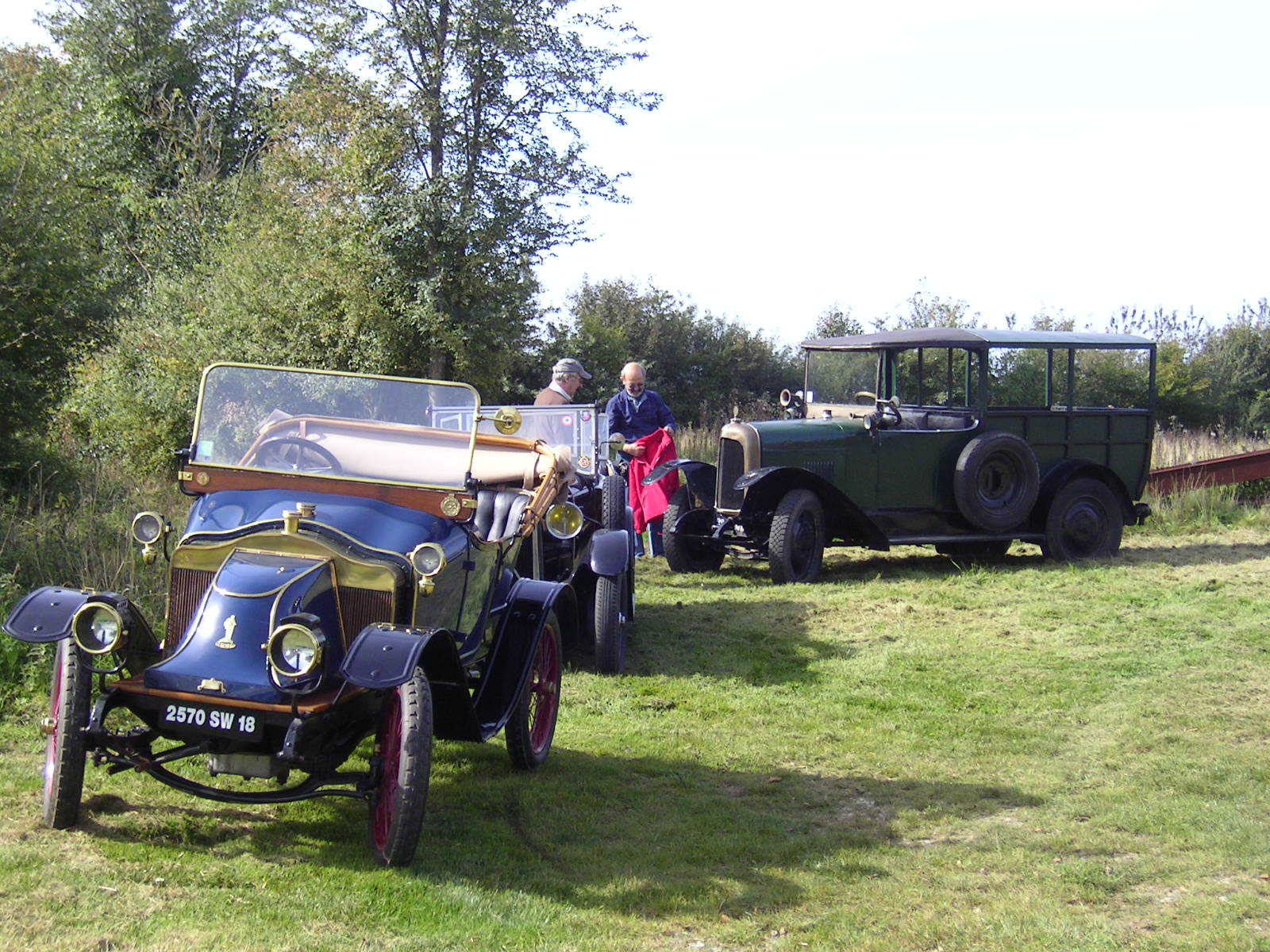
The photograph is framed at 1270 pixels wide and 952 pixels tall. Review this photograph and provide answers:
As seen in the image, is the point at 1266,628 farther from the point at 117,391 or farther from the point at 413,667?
the point at 117,391

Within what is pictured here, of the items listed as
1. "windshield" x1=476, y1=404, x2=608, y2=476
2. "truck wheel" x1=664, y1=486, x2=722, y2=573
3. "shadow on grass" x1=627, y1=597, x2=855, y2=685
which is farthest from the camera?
"truck wheel" x1=664, y1=486, x2=722, y2=573

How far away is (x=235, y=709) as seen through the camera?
13.3 feet

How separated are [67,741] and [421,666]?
3.95 feet

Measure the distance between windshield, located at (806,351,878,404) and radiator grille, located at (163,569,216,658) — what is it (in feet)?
28.5

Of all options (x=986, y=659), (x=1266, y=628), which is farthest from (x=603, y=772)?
(x=1266, y=628)

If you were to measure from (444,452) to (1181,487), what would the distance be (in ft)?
39.4

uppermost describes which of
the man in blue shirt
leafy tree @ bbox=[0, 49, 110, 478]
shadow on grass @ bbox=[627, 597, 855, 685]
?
leafy tree @ bbox=[0, 49, 110, 478]

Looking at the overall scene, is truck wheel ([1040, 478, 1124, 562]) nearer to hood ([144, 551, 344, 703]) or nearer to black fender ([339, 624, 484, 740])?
black fender ([339, 624, 484, 740])

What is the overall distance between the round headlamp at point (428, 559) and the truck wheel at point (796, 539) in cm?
638

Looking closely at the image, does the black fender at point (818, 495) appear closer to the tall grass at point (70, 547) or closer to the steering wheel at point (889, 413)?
the steering wheel at point (889, 413)

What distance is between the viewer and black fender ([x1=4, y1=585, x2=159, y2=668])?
4.32m

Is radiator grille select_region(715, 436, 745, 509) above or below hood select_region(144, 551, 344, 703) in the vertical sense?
above

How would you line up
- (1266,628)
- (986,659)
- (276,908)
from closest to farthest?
(276,908), (986,659), (1266,628)

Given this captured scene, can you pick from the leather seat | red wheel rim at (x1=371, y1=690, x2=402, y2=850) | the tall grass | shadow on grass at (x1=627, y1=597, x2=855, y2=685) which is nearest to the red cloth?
shadow on grass at (x1=627, y1=597, x2=855, y2=685)
